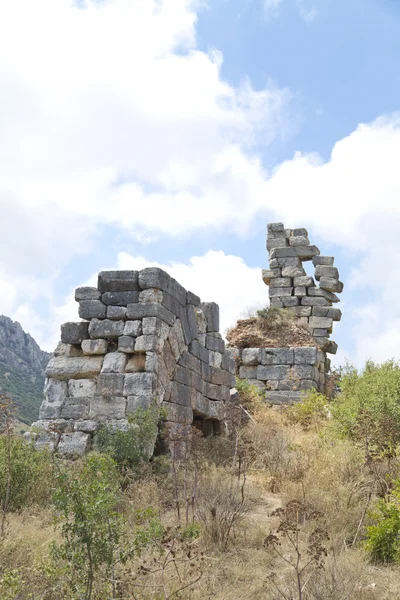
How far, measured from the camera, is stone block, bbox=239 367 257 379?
17.5 m

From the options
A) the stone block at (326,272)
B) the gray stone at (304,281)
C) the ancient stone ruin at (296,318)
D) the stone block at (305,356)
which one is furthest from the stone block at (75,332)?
the stone block at (326,272)

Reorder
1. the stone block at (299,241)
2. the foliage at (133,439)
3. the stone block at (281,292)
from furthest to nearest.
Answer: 1. the stone block at (299,241)
2. the stone block at (281,292)
3. the foliage at (133,439)

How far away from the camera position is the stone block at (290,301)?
61.2 ft

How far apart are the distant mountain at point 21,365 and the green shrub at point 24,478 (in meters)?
23.3

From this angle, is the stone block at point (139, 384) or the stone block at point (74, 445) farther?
the stone block at point (139, 384)

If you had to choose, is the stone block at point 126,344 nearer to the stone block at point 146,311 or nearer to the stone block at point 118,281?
the stone block at point 146,311

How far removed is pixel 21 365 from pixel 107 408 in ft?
105

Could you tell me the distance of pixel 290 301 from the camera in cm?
1869

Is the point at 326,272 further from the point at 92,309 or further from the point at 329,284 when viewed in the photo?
the point at 92,309

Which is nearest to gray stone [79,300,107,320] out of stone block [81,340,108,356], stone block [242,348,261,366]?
stone block [81,340,108,356]

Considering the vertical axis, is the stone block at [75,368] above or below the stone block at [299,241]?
below

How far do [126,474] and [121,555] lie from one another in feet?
10.9

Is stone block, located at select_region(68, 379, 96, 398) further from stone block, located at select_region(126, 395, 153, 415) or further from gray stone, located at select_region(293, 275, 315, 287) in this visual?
gray stone, located at select_region(293, 275, 315, 287)

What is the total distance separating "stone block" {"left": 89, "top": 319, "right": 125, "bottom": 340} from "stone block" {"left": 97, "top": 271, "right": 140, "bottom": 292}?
0.53 metres
